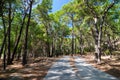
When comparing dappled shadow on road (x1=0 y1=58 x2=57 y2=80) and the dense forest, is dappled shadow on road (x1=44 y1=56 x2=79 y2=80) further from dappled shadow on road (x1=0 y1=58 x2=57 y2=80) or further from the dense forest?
the dense forest

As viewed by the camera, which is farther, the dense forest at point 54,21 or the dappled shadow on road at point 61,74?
the dense forest at point 54,21

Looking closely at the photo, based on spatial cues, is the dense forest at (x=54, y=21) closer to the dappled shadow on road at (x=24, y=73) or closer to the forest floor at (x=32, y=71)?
the forest floor at (x=32, y=71)

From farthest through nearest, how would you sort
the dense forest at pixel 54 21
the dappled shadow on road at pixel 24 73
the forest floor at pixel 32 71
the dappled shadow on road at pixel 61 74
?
the dense forest at pixel 54 21 → the forest floor at pixel 32 71 → the dappled shadow on road at pixel 24 73 → the dappled shadow on road at pixel 61 74

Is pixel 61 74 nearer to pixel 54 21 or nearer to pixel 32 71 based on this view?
pixel 32 71

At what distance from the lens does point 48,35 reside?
191ft

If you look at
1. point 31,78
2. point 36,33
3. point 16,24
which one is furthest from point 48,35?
point 31,78

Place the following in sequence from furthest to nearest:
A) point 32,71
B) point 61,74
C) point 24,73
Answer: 1. point 32,71
2. point 24,73
3. point 61,74

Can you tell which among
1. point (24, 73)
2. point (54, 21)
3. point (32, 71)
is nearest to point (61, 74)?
point (24, 73)

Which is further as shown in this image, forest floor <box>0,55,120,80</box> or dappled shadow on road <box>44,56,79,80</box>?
forest floor <box>0,55,120,80</box>

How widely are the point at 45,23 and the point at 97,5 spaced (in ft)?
76.2

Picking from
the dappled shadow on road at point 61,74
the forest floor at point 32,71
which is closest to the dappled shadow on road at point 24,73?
the forest floor at point 32,71

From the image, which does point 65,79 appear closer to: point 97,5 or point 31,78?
point 31,78

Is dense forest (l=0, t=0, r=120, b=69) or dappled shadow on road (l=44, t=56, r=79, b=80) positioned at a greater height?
dense forest (l=0, t=0, r=120, b=69)

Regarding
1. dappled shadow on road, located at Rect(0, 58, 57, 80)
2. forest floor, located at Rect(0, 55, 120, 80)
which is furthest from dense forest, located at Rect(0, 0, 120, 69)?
dappled shadow on road, located at Rect(0, 58, 57, 80)
